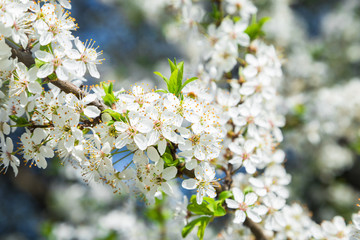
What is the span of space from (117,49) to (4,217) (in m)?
4.50

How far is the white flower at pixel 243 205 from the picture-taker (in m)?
1.48

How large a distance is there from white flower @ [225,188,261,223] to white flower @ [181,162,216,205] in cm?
16

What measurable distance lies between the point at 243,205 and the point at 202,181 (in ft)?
0.95

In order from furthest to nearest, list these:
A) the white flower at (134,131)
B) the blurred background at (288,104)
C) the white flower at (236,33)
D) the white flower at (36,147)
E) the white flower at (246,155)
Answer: the blurred background at (288,104) → the white flower at (236,33) → the white flower at (246,155) → the white flower at (36,147) → the white flower at (134,131)

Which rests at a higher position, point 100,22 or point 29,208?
point 100,22

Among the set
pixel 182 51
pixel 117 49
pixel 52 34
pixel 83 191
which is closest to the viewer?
pixel 52 34

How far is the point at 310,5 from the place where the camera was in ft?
21.6

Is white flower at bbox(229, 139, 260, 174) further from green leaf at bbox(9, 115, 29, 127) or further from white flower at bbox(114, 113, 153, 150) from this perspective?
green leaf at bbox(9, 115, 29, 127)

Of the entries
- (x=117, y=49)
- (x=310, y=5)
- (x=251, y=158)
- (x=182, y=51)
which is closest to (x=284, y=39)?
(x=182, y=51)

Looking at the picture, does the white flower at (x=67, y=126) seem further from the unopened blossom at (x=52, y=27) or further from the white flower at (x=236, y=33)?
the white flower at (x=236, y=33)

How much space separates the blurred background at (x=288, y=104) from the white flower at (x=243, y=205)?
1.30m

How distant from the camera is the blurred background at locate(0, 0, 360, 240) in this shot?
12.2 ft

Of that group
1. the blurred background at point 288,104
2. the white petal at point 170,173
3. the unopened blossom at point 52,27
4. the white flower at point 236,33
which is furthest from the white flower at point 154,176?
the blurred background at point 288,104

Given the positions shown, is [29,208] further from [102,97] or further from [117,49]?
[102,97]
